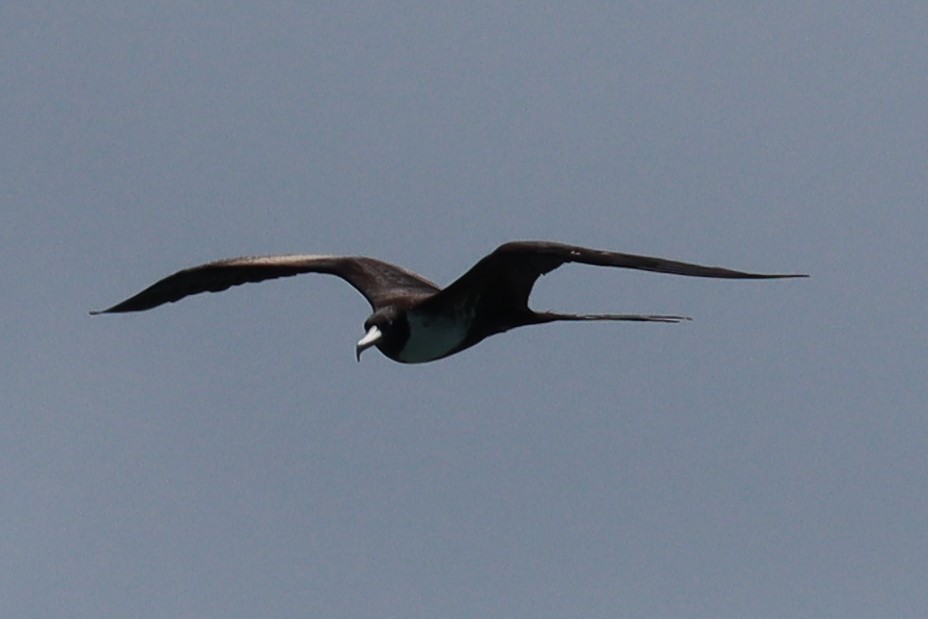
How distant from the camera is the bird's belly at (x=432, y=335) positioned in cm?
1619

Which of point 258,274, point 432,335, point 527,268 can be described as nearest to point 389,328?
point 432,335

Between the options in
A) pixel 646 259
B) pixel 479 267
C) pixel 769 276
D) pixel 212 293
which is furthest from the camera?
pixel 212 293

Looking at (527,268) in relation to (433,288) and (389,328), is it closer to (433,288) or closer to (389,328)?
(389,328)

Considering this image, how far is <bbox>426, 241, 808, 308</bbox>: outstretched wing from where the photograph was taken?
13.8 meters

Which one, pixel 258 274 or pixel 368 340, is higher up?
pixel 258 274

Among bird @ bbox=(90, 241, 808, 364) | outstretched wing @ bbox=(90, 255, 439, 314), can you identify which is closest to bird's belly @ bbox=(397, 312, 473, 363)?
bird @ bbox=(90, 241, 808, 364)

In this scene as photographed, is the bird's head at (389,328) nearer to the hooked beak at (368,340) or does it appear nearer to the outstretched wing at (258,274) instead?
the hooked beak at (368,340)

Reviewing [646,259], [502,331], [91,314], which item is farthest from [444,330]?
[91,314]

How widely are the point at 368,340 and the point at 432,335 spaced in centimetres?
69

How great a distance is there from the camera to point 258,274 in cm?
1862

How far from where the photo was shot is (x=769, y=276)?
506 inches

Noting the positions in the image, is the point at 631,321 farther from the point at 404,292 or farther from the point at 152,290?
the point at 152,290

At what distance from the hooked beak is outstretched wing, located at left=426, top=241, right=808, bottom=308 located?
0.54 metres

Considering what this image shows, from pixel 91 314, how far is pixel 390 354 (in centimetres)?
357
